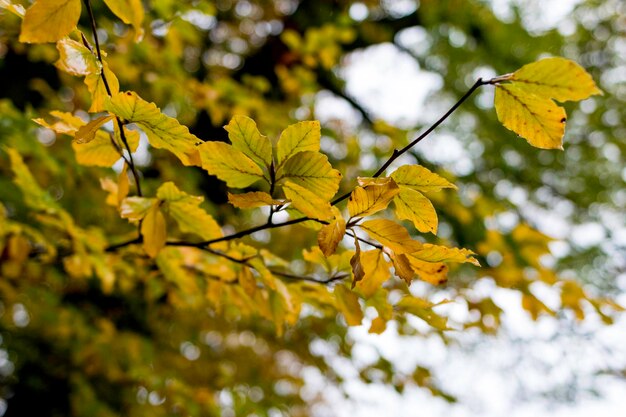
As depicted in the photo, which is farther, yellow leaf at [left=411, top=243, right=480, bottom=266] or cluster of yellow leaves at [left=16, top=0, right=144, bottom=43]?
yellow leaf at [left=411, top=243, right=480, bottom=266]

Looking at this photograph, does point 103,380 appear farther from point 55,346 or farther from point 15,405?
point 15,405

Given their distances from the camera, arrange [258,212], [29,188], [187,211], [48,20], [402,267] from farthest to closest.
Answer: [258,212] → [29,188] → [187,211] → [402,267] → [48,20]

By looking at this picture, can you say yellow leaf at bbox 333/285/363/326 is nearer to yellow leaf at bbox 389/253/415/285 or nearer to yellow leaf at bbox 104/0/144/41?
yellow leaf at bbox 389/253/415/285

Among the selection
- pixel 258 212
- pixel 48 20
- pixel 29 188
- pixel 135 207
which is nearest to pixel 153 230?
pixel 135 207

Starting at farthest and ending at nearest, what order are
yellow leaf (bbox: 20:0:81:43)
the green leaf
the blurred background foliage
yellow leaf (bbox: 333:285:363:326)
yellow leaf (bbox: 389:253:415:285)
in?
the blurred background foliage < the green leaf < yellow leaf (bbox: 333:285:363:326) < yellow leaf (bbox: 389:253:415:285) < yellow leaf (bbox: 20:0:81:43)

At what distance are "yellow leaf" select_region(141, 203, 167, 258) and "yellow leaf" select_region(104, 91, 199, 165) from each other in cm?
10

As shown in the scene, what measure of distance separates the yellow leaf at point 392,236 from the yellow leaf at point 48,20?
39 centimetres

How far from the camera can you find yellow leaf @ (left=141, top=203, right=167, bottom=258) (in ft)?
2.03

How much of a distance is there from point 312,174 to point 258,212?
3120mm

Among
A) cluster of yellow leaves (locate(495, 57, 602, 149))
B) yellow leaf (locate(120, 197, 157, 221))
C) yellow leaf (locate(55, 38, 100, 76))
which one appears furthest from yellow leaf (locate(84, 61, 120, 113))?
cluster of yellow leaves (locate(495, 57, 602, 149))

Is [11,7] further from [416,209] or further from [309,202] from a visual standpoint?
[416,209]

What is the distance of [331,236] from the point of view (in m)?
0.52

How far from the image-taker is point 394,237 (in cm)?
54

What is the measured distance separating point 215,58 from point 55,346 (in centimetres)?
233
